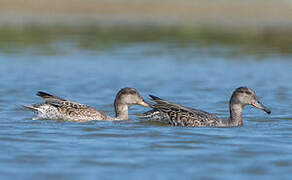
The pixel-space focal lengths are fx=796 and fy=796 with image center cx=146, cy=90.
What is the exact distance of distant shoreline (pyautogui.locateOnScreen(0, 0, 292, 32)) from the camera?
107 feet

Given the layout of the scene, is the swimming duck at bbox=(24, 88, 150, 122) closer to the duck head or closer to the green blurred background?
the duck head

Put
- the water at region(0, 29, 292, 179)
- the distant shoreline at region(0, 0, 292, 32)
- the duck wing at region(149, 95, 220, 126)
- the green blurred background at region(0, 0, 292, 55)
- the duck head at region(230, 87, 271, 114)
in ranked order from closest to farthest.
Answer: the water at region(0, 29, 292, 179) → the duck wing at region(149, 95, 220, 126) → the duck head at region(230, 87, 271, 114) → the green blurred background at region(0, 0, 292, 55) → the distant shoreline at region(0, 0, 292, 32)

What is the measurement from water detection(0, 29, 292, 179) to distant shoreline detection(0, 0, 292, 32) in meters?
8.46

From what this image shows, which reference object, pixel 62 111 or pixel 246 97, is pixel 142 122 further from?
pixel 246 97

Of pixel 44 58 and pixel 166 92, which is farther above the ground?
pixel 44 58

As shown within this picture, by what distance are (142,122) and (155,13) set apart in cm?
2342

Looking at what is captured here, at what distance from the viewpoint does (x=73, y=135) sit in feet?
35.1

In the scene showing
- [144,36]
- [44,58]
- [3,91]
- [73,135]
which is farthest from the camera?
[144,36]

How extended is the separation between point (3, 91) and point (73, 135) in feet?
17.2

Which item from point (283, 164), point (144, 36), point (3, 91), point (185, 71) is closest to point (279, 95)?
point (185, 71)

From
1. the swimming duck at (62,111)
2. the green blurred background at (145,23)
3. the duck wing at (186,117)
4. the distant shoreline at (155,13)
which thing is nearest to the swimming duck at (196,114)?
the duck wing at (186,117)

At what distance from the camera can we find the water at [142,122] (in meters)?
8.80

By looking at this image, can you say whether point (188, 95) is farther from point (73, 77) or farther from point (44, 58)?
point (44, 58)

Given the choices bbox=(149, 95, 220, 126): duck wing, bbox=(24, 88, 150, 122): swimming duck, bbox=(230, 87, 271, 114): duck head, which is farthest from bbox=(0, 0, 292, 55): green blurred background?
bbox=(230, 87, 271, 114): duck head
